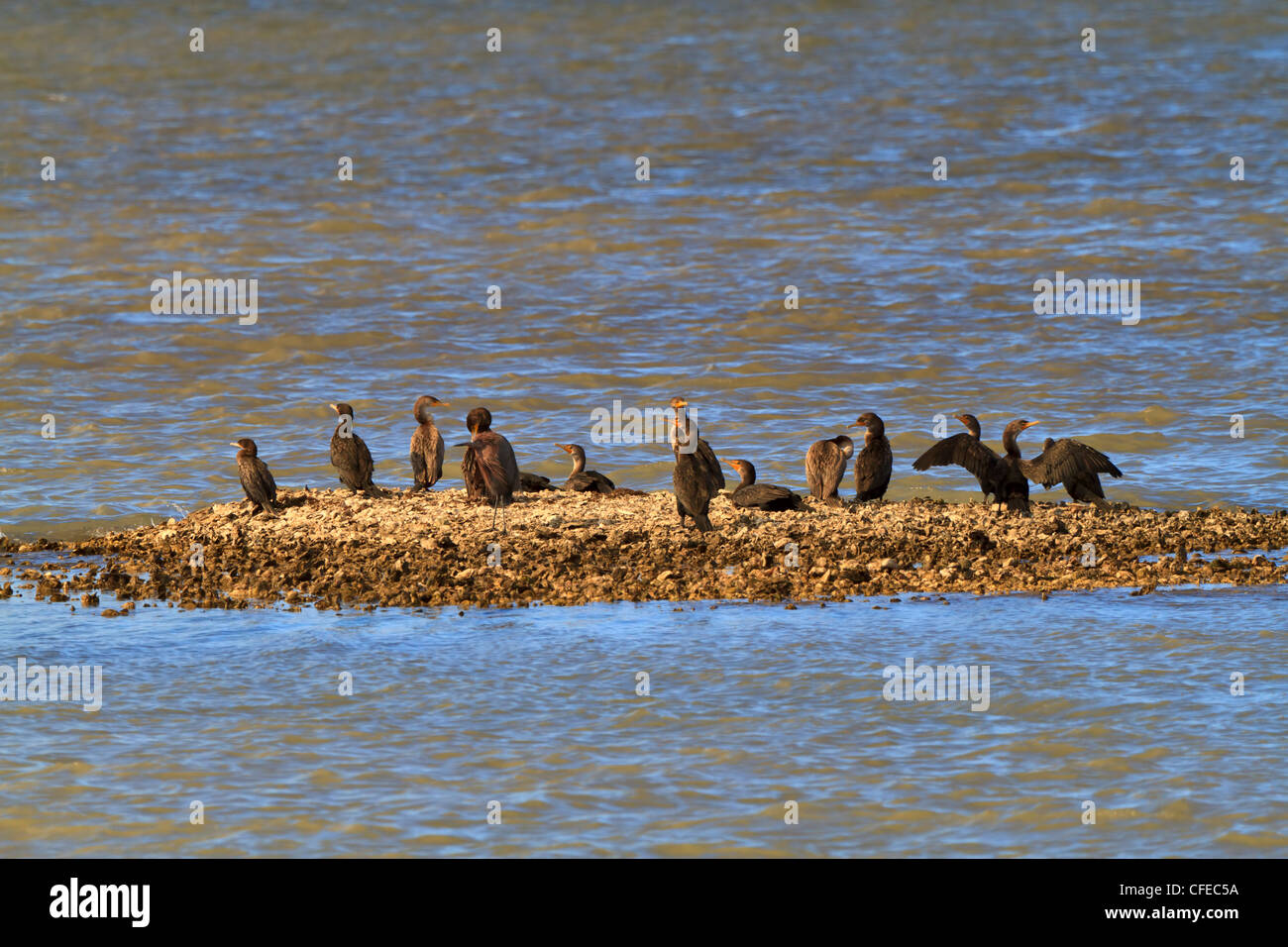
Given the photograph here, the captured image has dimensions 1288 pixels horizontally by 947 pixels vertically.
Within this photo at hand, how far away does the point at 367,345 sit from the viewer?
2127cm

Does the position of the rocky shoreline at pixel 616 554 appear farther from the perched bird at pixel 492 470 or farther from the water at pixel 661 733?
the water at pixel 661 733

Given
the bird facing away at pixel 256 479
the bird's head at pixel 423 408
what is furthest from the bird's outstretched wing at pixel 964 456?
the bird facing away at pixel 256 479

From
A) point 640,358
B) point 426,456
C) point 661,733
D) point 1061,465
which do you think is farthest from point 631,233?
point 661,733

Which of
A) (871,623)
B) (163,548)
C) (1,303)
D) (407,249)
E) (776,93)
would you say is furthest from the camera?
(776,93)

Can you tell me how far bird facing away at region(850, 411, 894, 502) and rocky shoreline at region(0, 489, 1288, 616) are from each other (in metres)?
0.21

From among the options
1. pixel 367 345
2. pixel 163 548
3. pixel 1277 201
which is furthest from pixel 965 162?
pixel 163 548

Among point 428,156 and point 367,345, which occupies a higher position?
point 428,156

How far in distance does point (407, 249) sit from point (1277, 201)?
14013 mm

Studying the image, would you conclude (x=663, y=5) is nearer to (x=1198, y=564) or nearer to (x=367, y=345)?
(x=367, y=345)

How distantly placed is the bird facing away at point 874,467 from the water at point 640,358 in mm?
1476

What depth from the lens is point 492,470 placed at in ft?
40.3

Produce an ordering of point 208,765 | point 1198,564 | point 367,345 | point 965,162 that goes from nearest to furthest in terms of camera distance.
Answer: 1. point 208,765
2. point 1198,564
3. point 367,345
4. point 965,162

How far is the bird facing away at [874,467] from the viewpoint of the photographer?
43.6ft

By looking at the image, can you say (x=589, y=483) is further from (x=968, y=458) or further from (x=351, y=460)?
(x=968, y=458)
